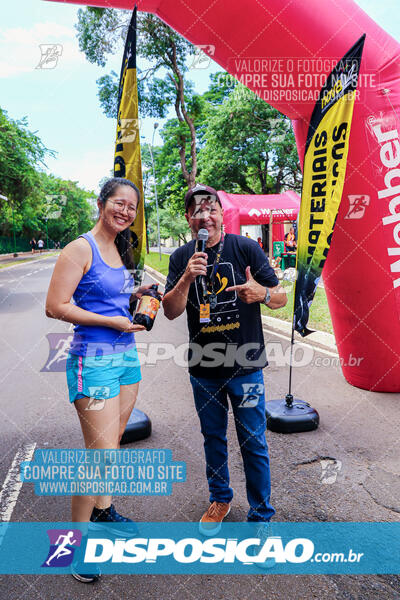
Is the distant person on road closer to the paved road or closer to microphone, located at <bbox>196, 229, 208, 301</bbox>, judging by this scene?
the paved road

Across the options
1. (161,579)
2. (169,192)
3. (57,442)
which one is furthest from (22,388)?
(169,192)

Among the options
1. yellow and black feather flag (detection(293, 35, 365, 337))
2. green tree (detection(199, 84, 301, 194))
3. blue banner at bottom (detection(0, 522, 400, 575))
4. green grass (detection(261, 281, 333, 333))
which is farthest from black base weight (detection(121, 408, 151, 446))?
green tree (detection(199, 84, 301, 194))

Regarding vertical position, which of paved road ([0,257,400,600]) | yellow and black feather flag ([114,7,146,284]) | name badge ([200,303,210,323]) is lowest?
paved road ([0,257,400,600])

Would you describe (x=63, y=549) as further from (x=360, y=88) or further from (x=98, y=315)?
(x=360, y=88)

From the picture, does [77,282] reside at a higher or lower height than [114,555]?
higher

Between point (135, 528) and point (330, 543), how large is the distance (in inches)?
46.1

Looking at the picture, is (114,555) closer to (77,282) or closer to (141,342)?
(77,282)

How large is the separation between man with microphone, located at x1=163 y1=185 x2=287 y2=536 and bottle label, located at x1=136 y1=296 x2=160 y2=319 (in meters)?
0.09

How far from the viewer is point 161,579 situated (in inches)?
87.4

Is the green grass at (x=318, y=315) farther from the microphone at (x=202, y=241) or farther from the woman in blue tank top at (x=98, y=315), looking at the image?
the woman in blue tank top at (x=98, y=315)

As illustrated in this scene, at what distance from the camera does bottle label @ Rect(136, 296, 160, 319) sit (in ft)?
7.43

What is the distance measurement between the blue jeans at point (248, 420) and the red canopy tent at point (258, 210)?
566 inches

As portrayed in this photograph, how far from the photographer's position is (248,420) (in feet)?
7.51

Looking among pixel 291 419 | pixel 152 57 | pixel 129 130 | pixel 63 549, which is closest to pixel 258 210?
pixel 152 57
